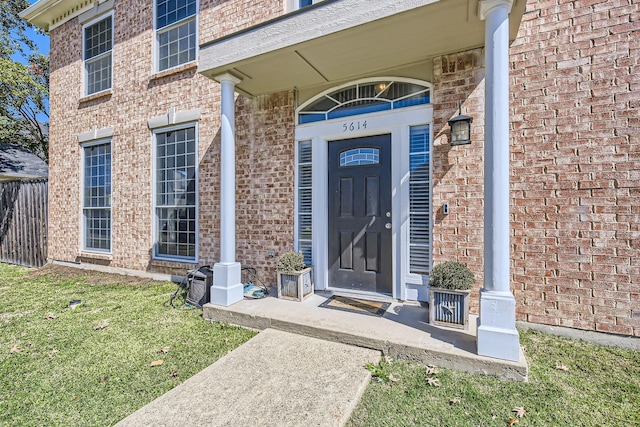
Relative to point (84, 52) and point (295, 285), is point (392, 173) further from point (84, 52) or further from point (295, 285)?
point (84, 52)

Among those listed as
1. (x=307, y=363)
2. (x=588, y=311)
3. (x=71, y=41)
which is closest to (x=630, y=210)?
(x=588, y=311)

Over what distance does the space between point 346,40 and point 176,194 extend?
4188 millimetres

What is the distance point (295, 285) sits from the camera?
155 inches

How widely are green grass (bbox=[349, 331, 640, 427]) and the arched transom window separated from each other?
3.06 m

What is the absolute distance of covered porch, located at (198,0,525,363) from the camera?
2561 millimetres

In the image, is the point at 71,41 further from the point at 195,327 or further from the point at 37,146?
the point at 37,146

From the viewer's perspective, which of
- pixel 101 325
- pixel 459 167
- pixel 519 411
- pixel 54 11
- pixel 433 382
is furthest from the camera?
pixel 54 11

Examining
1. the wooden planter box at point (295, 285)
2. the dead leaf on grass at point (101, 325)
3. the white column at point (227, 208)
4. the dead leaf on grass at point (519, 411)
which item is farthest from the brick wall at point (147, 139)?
the dead leaf on grass at point (519, 411)

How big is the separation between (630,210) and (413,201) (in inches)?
80.3

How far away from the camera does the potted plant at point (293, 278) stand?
3.92m

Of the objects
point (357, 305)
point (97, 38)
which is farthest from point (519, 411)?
point (97, 38)

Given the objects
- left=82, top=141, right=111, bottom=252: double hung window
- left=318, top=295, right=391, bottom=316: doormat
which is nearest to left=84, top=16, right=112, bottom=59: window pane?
left=82, top=141, right=111, bottom=252: double hung window

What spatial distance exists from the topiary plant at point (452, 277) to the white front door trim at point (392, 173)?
0.73 meters

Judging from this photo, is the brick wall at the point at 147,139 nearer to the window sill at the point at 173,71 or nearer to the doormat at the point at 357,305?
the window sill at the point at 173,71
